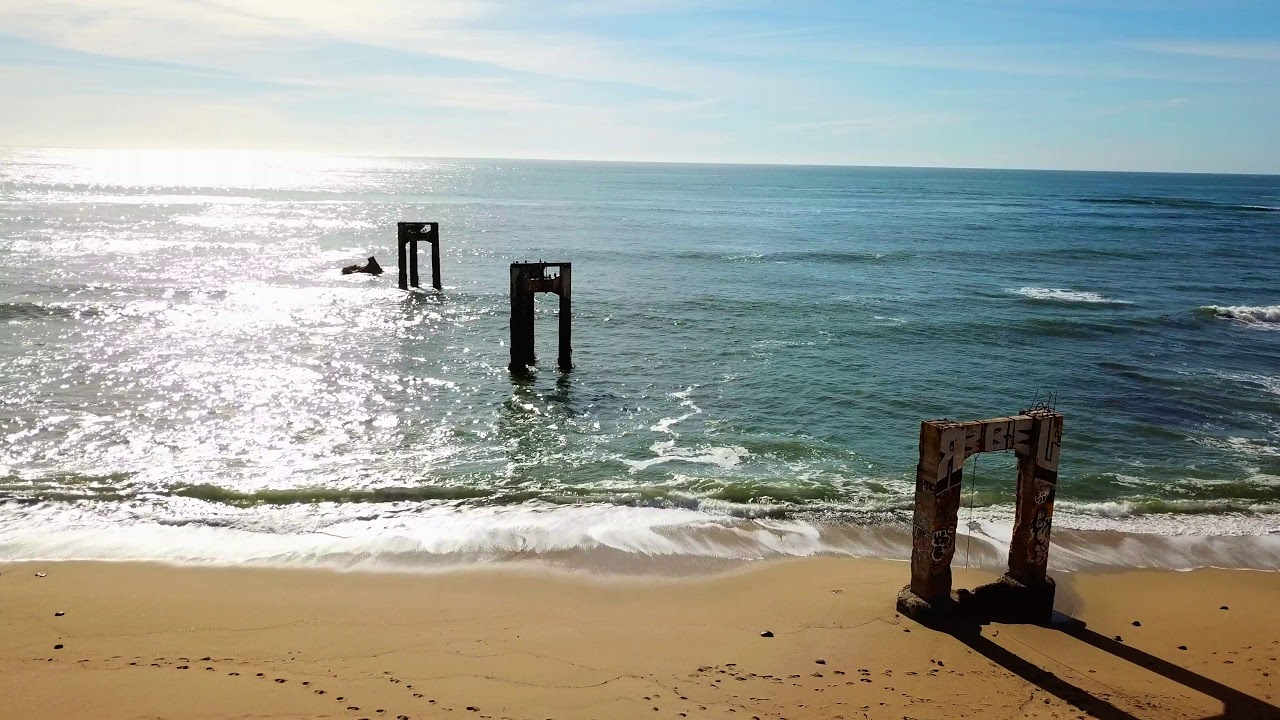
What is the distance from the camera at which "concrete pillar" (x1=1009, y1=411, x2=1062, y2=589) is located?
11109 millimetres

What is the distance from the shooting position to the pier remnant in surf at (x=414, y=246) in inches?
1492

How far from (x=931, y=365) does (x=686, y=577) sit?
16626 millimetres

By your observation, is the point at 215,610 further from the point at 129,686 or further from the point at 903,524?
the point at 903,524

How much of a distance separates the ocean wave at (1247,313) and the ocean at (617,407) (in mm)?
166

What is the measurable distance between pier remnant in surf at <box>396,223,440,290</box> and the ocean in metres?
1.20

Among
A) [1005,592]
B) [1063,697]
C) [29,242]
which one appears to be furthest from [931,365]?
[29,242]

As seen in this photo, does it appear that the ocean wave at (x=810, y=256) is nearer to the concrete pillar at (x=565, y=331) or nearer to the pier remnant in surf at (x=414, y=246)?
the pier remnant in surf at (x=414, y=246)

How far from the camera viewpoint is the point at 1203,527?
50.8 feet

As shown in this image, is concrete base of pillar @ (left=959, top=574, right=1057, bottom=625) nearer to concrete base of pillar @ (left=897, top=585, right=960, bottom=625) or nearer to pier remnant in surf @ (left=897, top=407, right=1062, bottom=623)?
pier remnant in surf @ (left=897, top=407, right=1062, bottom=623)

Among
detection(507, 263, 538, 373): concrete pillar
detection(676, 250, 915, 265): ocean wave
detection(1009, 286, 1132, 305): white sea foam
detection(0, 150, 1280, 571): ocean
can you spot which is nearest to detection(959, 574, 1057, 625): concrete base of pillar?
detection(0, 150, 1280, 571): ocean

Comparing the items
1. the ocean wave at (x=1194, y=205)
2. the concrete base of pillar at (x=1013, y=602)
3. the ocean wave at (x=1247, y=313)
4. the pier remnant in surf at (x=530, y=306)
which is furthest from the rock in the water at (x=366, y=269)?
the ocean wave at (x=1194, y=205)

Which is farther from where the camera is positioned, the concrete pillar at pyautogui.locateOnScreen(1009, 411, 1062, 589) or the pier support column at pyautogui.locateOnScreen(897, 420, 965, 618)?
the concrete pillar at pyautogui.locateOnScreen(1009, 411, 1062, 589)

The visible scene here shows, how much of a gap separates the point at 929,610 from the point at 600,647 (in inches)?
163

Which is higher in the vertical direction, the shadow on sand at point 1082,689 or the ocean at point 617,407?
the ocean at point 617,407
